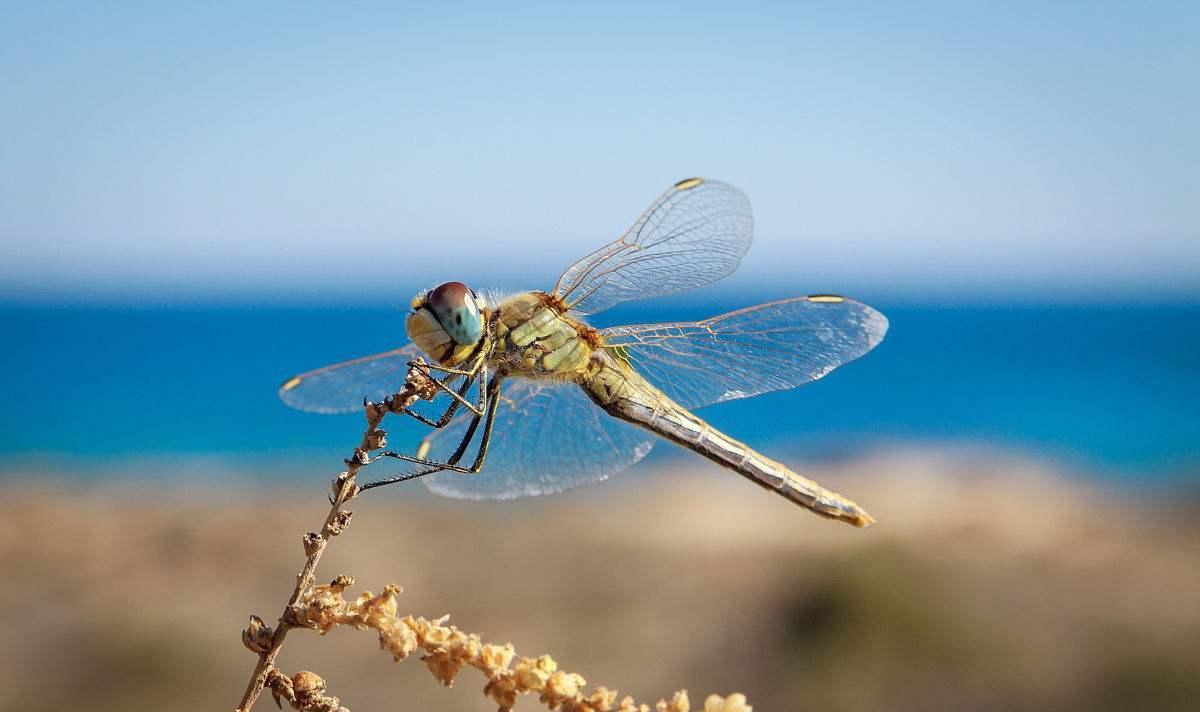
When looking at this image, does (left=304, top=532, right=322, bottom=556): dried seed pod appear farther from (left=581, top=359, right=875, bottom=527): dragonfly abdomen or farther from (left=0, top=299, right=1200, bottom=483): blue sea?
(left=0, top=299, right=1200, bottom=483): blue sea

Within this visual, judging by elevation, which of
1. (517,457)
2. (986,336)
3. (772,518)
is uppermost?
(986,336)

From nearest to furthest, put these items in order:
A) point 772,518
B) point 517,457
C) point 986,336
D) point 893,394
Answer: point 517,457 < point 772,518 < point 893,394 < point 986,336

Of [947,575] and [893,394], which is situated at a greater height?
[893,394]

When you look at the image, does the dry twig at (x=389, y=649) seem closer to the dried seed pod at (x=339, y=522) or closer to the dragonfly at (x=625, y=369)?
the dried seed pod at (x=339, y=522)

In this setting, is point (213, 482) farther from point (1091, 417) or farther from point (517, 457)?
point (1091, 417)

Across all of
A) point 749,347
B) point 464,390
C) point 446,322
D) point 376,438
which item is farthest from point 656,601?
point 376,438

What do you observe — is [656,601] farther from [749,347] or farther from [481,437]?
[481,437]

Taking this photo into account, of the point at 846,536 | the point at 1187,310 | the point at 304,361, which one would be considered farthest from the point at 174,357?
the point at 1187,310

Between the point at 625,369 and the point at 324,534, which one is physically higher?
the point at 625,369
